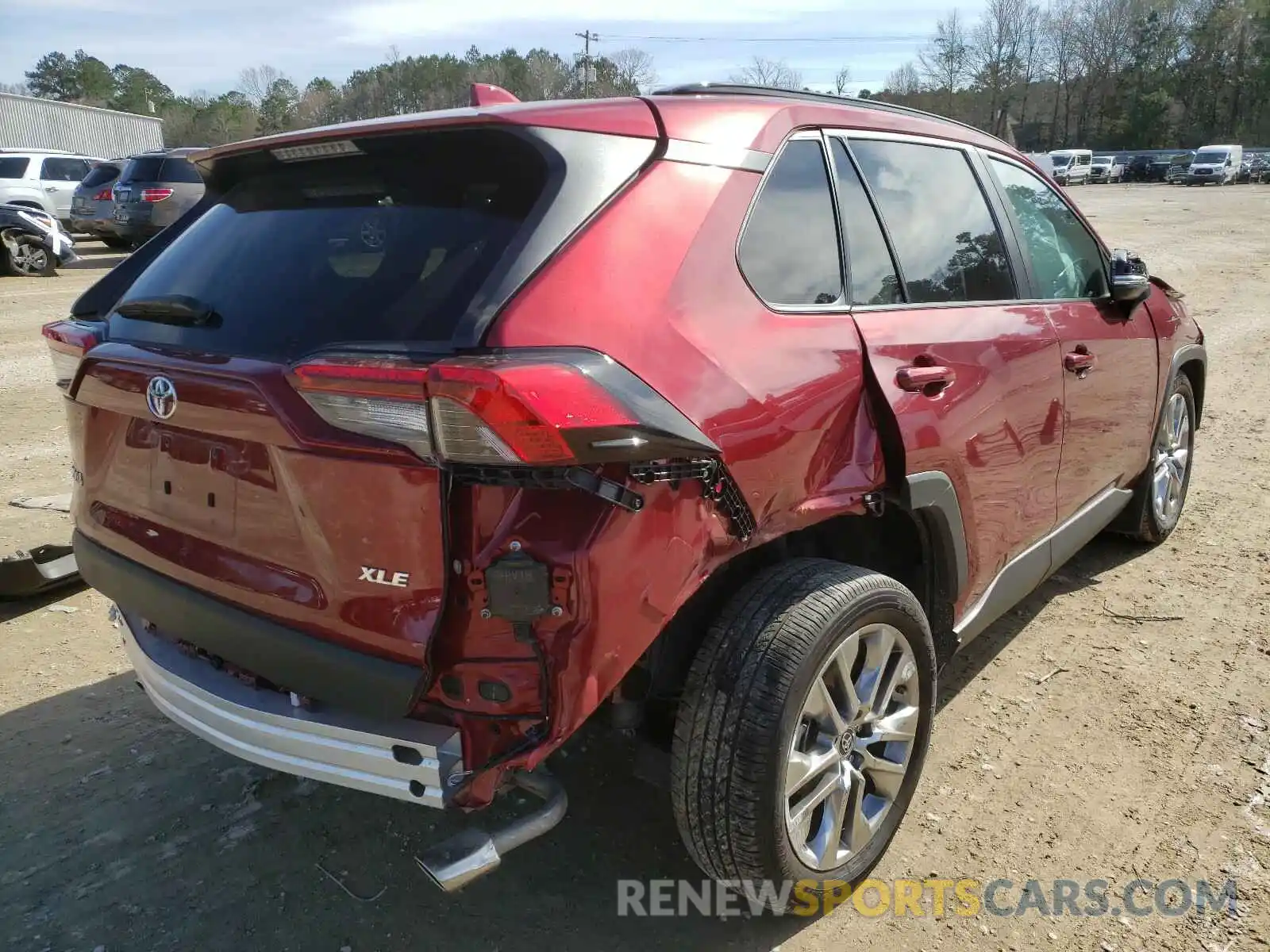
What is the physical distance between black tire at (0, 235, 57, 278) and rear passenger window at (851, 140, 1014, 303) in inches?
624

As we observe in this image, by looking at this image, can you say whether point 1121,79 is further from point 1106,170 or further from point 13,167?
point 13,167

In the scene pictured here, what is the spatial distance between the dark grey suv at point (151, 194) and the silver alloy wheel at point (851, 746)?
16943mm

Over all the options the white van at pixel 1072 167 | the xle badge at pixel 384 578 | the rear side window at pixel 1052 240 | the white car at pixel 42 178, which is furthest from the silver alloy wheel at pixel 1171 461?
the white van at pixel 1072 167

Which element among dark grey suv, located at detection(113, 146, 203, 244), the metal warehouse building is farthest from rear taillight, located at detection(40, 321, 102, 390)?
the metal warehouse building

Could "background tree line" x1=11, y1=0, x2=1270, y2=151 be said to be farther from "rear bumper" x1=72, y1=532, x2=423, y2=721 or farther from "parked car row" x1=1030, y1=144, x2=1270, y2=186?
"rear bumper" x1=72, y1=532, x2=423, y2=721

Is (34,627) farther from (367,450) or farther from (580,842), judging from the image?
(367,450)

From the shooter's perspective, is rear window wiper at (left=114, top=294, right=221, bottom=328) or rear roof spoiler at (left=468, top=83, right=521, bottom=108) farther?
rear roof spoiler at (left=468, top=83, right=521, bottom=108)

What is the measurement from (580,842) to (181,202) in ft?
56.4

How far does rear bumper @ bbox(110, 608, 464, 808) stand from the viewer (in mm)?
1953

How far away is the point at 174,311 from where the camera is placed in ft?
7.70

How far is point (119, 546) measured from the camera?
250cm

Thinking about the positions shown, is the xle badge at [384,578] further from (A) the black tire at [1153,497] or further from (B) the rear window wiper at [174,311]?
(A) the black tire at [1153,497]

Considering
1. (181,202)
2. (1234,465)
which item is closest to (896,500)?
(1234,465)

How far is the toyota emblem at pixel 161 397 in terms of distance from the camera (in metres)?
2.18
